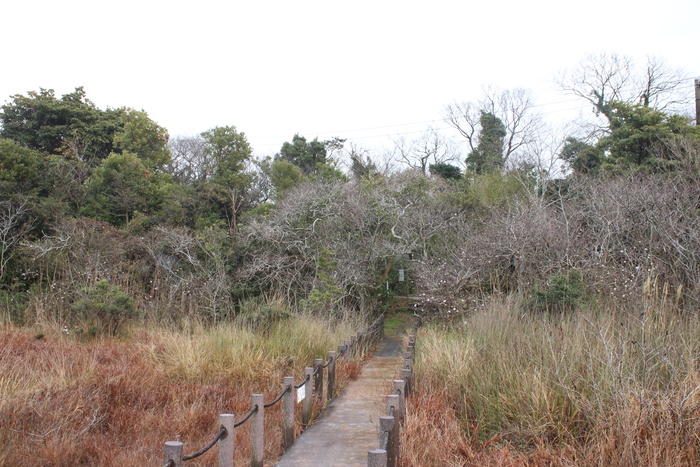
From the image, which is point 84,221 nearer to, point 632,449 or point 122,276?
point 122,276

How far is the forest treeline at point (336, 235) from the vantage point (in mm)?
11008

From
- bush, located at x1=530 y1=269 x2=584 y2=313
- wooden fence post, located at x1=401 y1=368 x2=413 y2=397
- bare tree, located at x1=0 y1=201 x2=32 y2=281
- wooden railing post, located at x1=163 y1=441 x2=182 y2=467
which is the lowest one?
wooden fence post, located at x1=401 y1=368 x2=413 y2=397

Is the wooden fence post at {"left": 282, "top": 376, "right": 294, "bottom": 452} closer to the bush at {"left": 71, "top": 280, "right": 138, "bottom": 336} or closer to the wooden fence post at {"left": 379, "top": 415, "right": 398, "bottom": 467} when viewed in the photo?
the wooden fence post at {"left": 379, "top": 415, "right": 398, "bottom": 467}

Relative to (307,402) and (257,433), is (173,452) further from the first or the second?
(307,402)

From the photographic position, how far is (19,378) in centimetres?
642

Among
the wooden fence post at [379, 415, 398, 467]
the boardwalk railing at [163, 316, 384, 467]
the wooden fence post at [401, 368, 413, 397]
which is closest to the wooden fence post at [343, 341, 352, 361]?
the boardwalk railing at [163, 316, 384, 467]

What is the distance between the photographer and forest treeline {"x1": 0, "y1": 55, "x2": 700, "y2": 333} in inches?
433

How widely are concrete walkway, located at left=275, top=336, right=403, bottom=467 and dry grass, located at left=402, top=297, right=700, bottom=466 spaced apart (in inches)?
22.3

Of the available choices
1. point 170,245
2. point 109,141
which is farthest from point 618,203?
point 109,141

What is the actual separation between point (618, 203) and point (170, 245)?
1110cm

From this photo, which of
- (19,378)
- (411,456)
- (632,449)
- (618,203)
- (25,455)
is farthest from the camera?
(618,203)

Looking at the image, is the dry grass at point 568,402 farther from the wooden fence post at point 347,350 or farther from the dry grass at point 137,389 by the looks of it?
the wooden fence post at point 347,350

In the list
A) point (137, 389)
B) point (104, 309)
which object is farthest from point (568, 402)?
point (104, 309)

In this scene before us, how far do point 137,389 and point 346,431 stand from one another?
8.82 feet
